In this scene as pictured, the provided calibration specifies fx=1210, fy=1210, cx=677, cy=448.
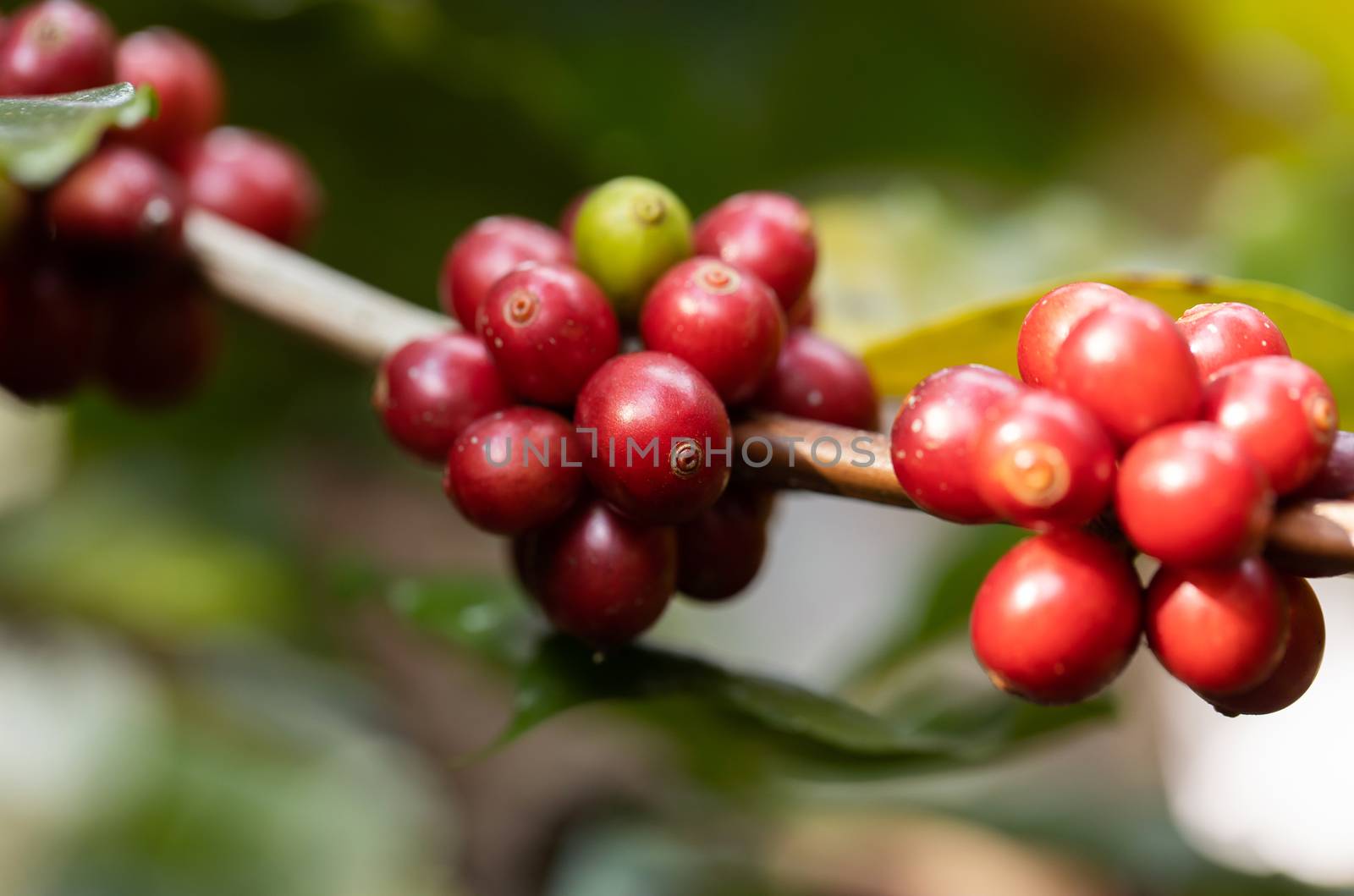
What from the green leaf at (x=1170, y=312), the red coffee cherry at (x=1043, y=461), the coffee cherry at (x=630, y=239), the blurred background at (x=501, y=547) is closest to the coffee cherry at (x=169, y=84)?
the blurred background at (x=501, y=547)

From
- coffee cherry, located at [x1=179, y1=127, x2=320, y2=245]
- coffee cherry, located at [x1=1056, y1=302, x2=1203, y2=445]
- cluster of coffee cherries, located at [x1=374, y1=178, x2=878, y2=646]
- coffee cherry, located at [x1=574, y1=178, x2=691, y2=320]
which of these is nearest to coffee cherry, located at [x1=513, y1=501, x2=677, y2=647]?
cluster of coffee cherries, located at [x1=374, y1=178, x2=878, y2=646]

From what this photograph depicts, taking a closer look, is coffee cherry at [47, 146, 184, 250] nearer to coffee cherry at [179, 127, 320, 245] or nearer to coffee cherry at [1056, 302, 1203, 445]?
coffee cherry at [179, 127, 320, 245]

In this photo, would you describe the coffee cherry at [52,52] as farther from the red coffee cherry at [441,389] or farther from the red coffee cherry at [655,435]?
the red coffee cherry at [655,435]

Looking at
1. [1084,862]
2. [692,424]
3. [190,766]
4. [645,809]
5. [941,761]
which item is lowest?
[190,766]

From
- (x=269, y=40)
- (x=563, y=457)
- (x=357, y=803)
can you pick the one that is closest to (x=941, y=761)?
(x=563, y=457)

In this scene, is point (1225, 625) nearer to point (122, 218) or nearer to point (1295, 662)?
point (1295, 662)

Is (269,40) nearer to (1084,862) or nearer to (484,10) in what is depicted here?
(484,10)

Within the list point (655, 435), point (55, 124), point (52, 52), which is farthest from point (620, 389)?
point (52, 52)

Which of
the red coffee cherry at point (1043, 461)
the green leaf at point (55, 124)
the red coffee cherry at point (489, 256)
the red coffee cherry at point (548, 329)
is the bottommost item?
the red coffee cherry at point (489, 256)
